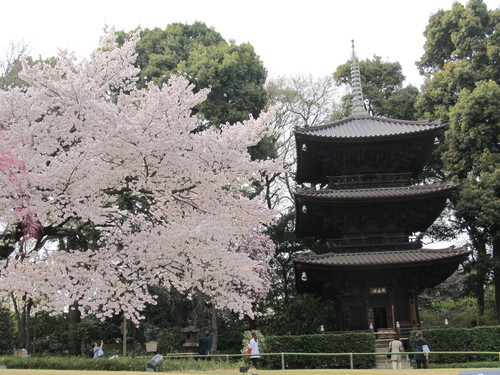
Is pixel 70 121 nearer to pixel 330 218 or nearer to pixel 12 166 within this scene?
pixel 12 166

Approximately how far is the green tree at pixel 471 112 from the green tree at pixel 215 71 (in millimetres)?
9299

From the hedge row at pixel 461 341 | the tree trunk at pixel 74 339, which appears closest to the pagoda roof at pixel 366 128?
the hedge row at pixel 461 341

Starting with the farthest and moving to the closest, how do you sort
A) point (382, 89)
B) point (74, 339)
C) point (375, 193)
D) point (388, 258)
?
1. point (382, 89)
2. point (74, 339)
3. point (375, 193)
4. point (388, 258)

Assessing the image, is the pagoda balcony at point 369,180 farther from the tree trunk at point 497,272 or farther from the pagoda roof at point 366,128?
the tree trunk at point 497,272

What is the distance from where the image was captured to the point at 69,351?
22406mm

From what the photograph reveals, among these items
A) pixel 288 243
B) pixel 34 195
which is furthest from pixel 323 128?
pixel 34 195

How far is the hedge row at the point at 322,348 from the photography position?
53.0ft

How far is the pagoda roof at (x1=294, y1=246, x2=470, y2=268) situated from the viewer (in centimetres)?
1752

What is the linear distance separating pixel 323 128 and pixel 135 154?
1201cm

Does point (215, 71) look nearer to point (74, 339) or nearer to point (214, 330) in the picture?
point (214, 330)

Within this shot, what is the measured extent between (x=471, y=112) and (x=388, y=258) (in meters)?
10.0

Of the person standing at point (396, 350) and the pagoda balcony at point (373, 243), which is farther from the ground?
the pagoda balcony at point (373, 243)

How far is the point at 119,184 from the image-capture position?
38.3 ft

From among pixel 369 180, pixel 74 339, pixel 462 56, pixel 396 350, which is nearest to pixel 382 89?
pixel 462 56
